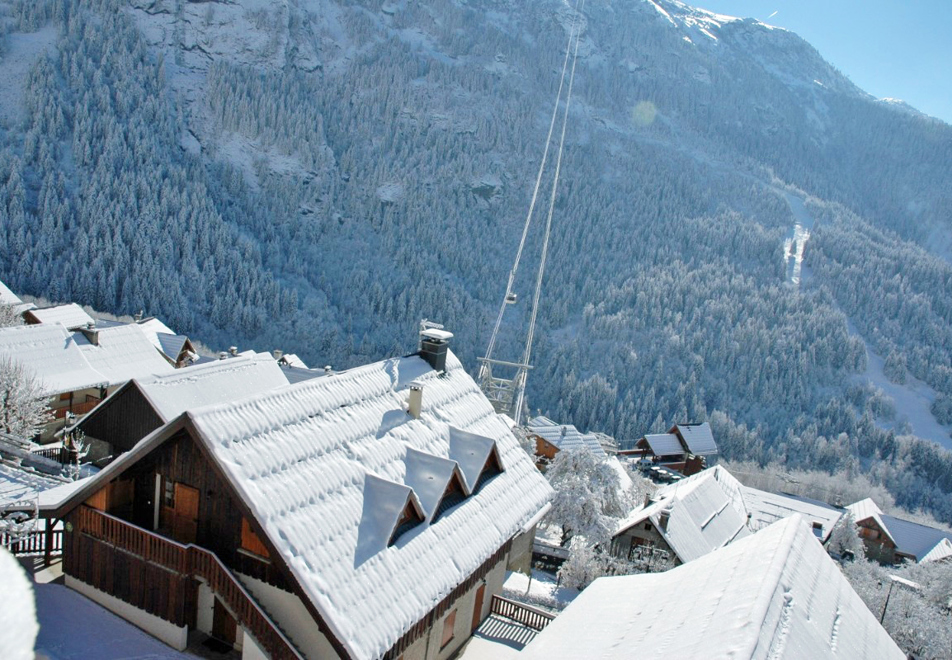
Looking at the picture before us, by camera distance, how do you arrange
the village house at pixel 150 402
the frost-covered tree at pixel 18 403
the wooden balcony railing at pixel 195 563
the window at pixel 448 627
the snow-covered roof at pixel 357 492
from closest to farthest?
1. the snow-covered roof at pixel 357 492
2. the wooden balcony railing at pixel 195 563
3. the window at pixel 448 627
4. the village house at pixel 150 402
5. the frost-covered tree at pixel 18 403

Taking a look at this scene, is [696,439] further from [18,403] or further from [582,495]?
[18,403]

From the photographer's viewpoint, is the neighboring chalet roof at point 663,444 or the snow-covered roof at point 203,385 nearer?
the snow-covered roof at point 203,385

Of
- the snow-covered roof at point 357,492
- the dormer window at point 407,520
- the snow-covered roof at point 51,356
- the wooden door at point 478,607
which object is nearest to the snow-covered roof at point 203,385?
the snow-covered roof at point 51,356

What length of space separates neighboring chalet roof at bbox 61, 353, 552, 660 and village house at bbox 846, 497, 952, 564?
50.1 meters

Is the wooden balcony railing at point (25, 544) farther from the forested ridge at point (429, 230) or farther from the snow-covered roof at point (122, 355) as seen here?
the forested ridge at point (429, 230)

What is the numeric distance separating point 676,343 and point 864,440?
31.9 metres

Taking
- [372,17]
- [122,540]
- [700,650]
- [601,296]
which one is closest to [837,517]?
[700,650]

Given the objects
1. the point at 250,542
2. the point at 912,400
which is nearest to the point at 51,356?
the point at 250,542

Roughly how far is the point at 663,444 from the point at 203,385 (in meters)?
54.3

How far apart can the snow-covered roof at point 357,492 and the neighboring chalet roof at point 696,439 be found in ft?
191

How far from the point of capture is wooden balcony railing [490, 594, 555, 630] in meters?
15.4

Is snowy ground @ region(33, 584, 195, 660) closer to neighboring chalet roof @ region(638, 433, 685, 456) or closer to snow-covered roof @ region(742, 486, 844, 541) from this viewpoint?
snow-covered roof @ region(742, 486, 844, 541)

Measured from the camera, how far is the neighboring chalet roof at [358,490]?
31.9 feet

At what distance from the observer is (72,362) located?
99.6 ft
